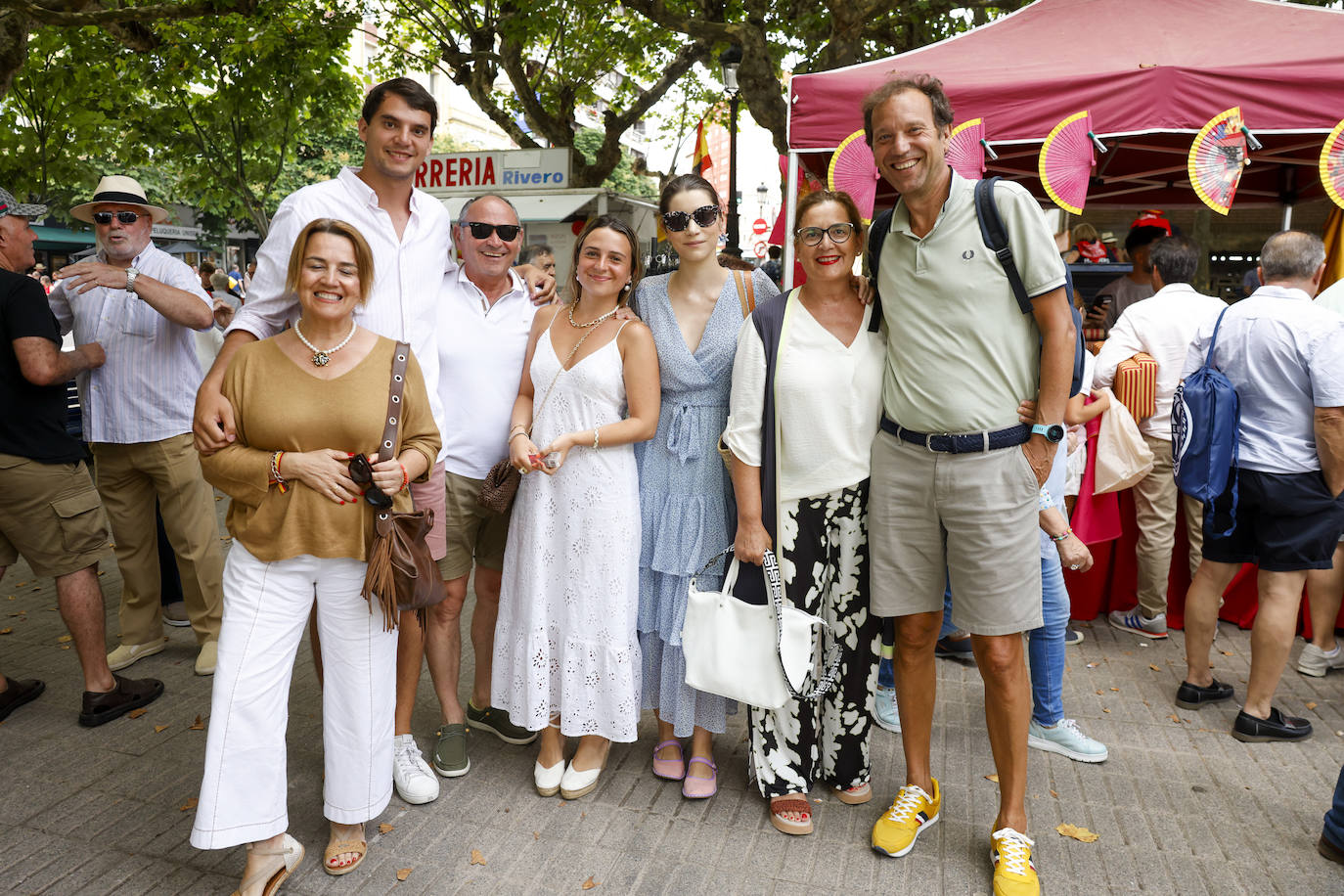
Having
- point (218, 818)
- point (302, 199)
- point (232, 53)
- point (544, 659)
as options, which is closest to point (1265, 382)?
point (544, 659)

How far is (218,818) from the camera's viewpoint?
2434 mm

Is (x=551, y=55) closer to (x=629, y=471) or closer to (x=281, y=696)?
(x=629, y=471)

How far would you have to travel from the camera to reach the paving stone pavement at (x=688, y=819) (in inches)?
106

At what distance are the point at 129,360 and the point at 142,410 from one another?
24 cm

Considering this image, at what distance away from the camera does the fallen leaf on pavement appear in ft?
9.61

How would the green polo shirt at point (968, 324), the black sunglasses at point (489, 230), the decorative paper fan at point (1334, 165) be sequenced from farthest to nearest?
the decorative paper fan at point (1334, 165), the black sunglasses at point (489, 230), the green polo shirt at point (968, 324)

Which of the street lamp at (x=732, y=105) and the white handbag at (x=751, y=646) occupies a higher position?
the street lamp at (x=732, y=105)

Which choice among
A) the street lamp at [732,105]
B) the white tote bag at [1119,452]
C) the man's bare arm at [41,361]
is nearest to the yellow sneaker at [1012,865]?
the white tote bag at [1119,452]

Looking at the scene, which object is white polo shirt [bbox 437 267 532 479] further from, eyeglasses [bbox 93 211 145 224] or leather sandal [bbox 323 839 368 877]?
Result: eyeglasses [bbox 93 211 145 224]

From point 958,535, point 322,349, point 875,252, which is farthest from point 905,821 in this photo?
point 322,349

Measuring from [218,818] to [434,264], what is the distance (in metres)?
1.86

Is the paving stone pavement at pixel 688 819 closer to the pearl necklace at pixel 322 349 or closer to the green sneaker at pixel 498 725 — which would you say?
the green sneaker at pixel 498 725

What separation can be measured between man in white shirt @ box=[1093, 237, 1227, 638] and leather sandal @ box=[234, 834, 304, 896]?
4.41m

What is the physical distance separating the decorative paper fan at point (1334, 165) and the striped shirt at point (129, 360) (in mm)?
5597
